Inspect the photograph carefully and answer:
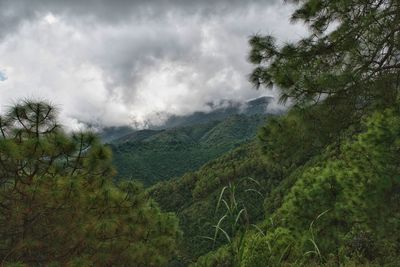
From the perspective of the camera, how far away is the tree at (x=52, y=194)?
8039 mm

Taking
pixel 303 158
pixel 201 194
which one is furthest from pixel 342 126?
pixel 201 194

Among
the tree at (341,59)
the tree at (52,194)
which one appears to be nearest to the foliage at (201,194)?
the tree at (52,194)

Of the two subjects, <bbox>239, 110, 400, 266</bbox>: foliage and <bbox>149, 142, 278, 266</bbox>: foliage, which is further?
<bbox>149, 142, 278, 266</bbox>: foliage

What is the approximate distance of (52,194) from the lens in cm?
841

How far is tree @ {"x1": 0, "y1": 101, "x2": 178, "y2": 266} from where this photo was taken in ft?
26.4

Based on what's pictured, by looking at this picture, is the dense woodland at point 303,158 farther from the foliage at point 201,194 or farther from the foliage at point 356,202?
the foliage at point 201,194

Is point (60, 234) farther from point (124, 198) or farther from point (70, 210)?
point (124, 198)

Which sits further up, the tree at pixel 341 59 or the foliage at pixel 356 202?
the tree at pixel 341 59

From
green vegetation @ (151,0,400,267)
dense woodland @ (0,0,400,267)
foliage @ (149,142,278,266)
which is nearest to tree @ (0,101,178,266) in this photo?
dense woodland @ (0,0,400,267)

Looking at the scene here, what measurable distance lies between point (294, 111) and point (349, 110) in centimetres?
159

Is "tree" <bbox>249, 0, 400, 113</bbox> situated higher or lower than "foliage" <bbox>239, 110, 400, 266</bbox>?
higher

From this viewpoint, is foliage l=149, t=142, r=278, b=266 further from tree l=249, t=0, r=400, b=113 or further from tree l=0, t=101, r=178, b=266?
tree l=249, t=0, r=400, b=113

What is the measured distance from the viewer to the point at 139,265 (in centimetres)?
1252

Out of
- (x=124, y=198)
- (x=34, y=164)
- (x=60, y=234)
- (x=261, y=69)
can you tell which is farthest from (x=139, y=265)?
(x=261, y=69)
